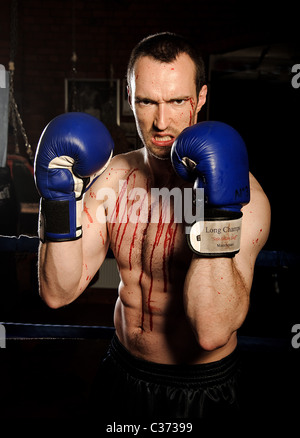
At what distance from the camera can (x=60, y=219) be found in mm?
1103

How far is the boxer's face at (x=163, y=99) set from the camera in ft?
3.76

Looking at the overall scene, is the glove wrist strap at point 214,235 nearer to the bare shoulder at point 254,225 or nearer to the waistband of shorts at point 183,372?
the bare shoulder at point 254,225

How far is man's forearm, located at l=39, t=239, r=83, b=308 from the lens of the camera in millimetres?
1144

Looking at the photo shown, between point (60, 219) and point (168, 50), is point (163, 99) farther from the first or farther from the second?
point (60, 219)

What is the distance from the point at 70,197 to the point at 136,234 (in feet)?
0.92

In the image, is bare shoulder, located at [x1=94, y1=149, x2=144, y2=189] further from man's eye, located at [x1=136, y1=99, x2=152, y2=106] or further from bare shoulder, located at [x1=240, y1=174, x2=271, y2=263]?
bare shoulder, located at [x1=240, y1=174, x2=271, y2=263]

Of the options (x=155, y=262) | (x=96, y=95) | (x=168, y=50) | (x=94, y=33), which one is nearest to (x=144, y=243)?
(x=155, y=262)

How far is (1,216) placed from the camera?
10.4 feet

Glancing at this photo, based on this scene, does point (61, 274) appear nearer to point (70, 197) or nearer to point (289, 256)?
point (70, 197)

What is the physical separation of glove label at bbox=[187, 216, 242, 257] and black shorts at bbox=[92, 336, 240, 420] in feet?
1.40

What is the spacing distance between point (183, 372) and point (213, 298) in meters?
0.33

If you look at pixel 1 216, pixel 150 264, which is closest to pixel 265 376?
pixel 150 264

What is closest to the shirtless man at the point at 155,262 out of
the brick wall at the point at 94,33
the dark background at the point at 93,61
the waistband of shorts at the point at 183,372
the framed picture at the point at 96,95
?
the waistband of shorts at the point at 183,372

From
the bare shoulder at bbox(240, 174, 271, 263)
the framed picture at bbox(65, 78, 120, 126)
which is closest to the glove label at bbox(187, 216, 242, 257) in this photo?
the bare shoulder at bbox(240, 174, 271, 263)
